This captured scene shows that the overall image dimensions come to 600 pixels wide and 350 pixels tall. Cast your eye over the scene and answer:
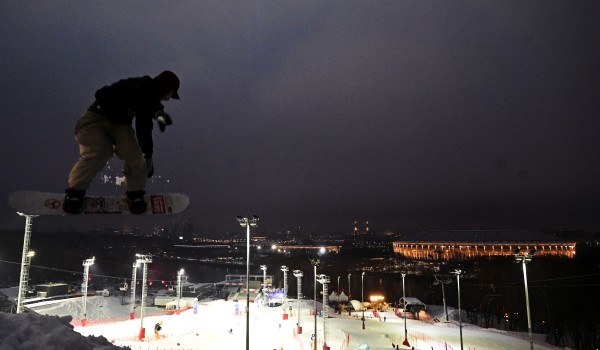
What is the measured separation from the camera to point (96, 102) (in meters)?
4.24

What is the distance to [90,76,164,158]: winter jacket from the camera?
3947mm

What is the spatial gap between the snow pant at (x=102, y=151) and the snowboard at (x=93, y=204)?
415 mm

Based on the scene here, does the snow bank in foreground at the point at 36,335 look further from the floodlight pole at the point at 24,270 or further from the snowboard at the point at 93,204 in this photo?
A: the floodlight pole at the point at 24,270

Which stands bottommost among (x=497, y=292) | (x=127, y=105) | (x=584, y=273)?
(x=497, y=292)

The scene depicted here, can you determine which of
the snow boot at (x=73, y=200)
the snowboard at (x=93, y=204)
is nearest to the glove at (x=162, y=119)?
the snowboard at (x=93, y=204)

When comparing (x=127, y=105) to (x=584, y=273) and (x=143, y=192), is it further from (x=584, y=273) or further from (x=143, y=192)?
(x=584, y=273)

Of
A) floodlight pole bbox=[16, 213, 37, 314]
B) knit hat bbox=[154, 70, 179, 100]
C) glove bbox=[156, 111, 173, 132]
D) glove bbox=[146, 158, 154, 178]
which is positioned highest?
knit hat bbox=[154, 70, 179, 100]

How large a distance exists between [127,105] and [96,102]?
1.46ft

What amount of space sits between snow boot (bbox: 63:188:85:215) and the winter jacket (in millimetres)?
1001

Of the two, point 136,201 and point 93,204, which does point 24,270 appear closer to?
point 93,204

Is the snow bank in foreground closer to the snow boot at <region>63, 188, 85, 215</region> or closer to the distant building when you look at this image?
the snow boot at <region>63, 188, 85, 215</region>

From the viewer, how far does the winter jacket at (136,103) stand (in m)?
3.95

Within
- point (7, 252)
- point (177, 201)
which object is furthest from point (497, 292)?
point (7, 252)

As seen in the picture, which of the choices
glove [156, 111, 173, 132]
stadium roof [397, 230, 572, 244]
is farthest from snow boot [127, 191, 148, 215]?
stadium roof [397, 230, 572, 244]
